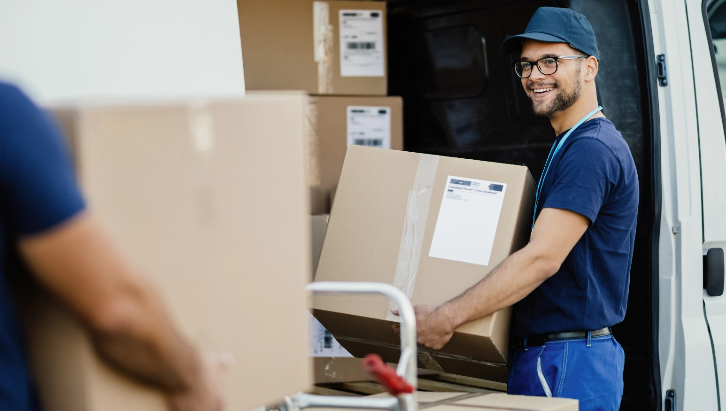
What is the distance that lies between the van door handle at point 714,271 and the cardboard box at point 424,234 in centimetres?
69

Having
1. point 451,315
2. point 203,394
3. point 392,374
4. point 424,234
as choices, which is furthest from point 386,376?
point 424,234

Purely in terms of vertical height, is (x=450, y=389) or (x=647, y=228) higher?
(x=647, y=228)

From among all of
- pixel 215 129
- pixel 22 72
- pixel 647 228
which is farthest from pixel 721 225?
pixel 22 72

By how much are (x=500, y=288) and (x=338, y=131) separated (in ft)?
4.11

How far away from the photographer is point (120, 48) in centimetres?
151

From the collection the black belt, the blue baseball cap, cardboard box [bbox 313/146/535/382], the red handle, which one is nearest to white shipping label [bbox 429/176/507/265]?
cardboard box [bbox 313/146/535/382]

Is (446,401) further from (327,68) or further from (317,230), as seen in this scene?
(327,68)

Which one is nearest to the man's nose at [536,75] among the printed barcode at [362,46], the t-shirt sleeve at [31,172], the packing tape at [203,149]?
the printed barcode at [362,46]

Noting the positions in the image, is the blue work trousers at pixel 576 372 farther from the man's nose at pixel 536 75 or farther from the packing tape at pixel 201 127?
the packing tape at pixel 201 127

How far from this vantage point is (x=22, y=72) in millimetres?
1341

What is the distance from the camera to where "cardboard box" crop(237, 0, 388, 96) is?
272 centimetres

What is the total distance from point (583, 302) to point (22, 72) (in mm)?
1398

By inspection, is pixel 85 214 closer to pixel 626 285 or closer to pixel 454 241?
pixel 454 241

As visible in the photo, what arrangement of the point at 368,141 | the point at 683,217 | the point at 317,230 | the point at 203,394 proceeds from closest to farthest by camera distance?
the point at 203,394 < the point at 683,217 < the point at 317,230 < the point at 368,141
